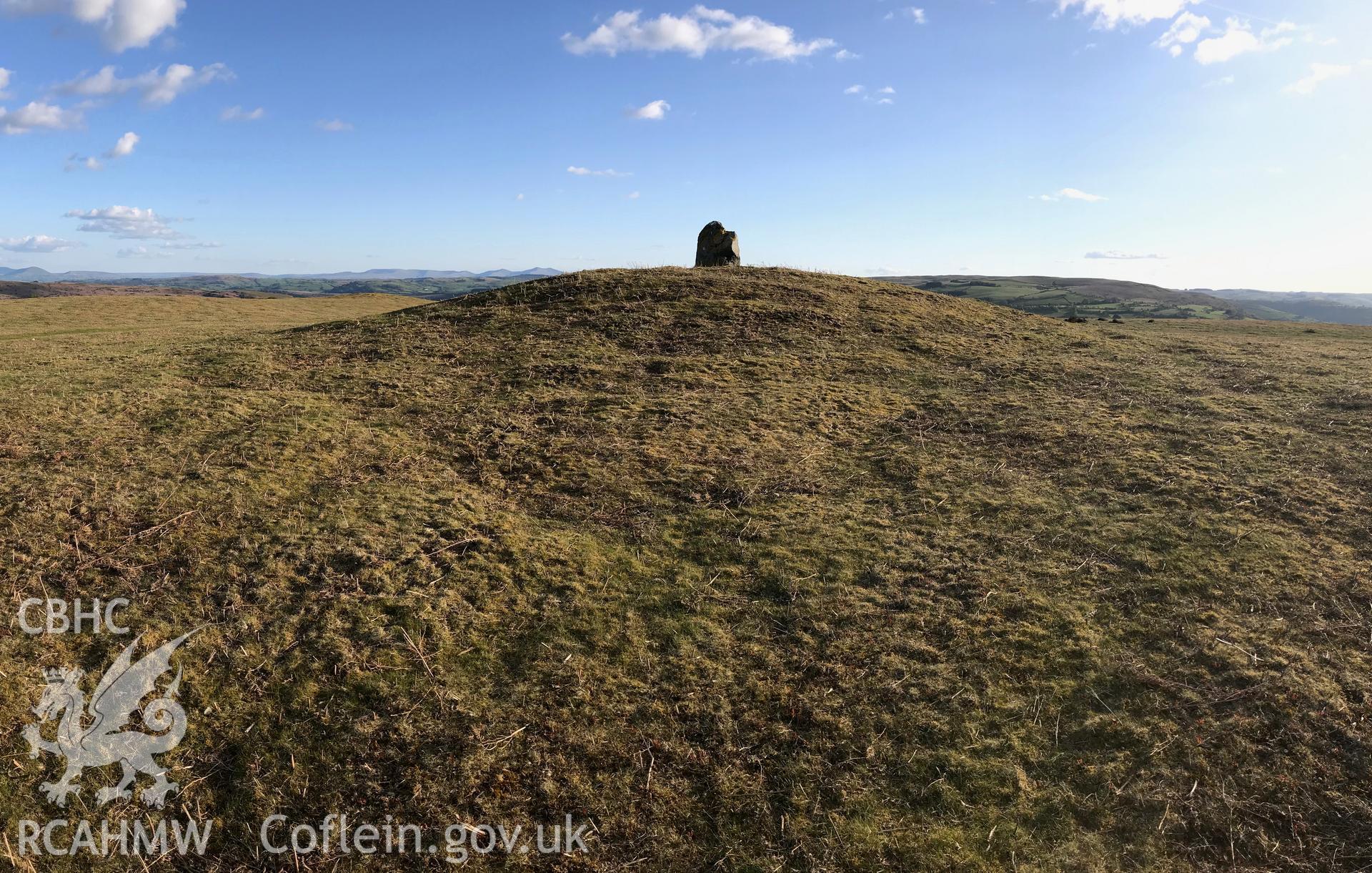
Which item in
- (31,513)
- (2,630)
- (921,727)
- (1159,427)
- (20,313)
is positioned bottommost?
(921,727)

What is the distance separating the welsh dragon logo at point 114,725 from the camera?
602 cm

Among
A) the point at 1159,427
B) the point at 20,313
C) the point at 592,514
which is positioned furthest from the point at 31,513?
the point at 20,313

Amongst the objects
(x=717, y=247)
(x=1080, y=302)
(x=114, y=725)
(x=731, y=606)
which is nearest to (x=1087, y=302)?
(x=1080, y=302)

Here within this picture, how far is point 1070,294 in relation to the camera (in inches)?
5832

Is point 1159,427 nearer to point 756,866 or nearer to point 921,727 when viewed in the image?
point 921,727

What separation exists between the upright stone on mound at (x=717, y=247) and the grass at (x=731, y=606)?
15827 millimetres

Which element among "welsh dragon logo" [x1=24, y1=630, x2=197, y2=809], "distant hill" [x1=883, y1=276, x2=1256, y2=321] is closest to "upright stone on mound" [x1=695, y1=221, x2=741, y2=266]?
"welsh dragon logo" [x1=24, y1=630, x2=197, y2=809]

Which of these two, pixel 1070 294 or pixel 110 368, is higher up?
pixel 1070 294

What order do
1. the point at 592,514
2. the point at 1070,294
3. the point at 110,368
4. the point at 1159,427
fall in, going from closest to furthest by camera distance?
the point at 592,514 < the point at 1159,427 < the point at 110,368 < the point at 1070,294

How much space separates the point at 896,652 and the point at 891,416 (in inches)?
347

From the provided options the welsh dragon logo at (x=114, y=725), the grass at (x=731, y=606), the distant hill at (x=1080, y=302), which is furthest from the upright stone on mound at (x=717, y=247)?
the distant hill at (x=1080, y=302)

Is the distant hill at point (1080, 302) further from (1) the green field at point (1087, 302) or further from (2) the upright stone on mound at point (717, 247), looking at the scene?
(2) the upright stone on mound at point (717, 247)

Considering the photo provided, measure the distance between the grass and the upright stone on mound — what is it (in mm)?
15827

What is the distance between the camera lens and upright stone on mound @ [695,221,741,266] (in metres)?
30.7
